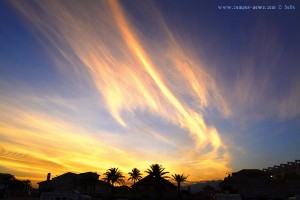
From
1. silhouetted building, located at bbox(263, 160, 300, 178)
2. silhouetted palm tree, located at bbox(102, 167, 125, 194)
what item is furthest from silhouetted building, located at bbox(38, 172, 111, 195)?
silhouetted building, located at bbox(263, 160, 300, 178)

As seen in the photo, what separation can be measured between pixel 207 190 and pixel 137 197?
45.3 m

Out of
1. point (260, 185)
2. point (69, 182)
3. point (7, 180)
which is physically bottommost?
point (260, 185)

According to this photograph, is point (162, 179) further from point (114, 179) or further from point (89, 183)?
point (89, 183)

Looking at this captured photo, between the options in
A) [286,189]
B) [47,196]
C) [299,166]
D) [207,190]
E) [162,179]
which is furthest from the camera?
[207,190]

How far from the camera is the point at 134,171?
354 ft

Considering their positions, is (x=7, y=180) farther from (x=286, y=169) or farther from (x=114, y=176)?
(x=286, y=169)

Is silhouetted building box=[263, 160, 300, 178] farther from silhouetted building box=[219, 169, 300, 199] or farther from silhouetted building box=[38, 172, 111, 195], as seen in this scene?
silhouetted building box=[38, 172, 111, 195]

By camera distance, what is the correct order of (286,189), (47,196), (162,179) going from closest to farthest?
(47,196) → (286,189) → (162,179)

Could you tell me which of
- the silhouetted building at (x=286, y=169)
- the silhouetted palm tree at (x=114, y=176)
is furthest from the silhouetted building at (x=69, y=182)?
the silhouetted building at (x=286, y=169)

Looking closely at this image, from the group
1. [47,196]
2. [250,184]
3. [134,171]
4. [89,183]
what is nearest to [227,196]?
[47,196]

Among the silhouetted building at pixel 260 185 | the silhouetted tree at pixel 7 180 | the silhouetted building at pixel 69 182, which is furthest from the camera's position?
the silhouetted building at pixel 69 182

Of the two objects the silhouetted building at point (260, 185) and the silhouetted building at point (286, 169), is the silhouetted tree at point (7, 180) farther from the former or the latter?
the silhouetted building at point (286, 169)

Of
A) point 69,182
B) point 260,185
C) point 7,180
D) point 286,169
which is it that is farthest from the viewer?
point 286,169

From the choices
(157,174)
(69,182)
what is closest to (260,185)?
(157,174)
